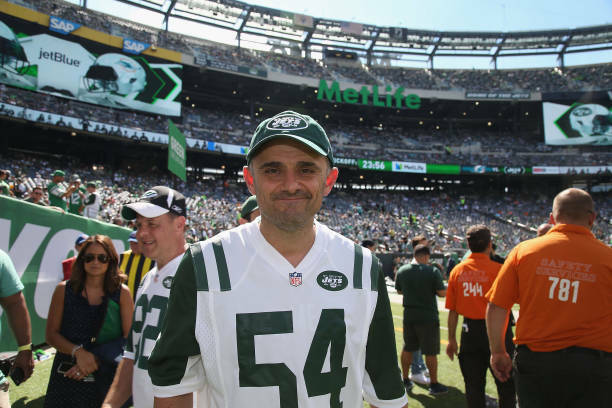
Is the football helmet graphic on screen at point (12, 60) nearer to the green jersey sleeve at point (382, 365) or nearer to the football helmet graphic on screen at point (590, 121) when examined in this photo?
the green jersey sleeve at point (382, 365)

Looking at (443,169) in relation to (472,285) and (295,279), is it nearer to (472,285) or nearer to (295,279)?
(472,285)

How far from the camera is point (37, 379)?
4.59 metres

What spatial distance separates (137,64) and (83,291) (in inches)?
1358

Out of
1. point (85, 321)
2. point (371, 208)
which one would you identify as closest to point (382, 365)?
point (85, 321)

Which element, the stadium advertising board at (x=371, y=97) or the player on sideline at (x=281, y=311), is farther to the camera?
the stadium advertising board at (x=371, y=97)

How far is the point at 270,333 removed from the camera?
137cm

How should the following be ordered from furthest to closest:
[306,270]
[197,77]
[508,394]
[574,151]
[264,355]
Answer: [574,151] < [197,77] < [508,394] < [306,270] < [264,355]

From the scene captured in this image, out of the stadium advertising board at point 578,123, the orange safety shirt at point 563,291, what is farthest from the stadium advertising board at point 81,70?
the stadium advertising board at point 578,123

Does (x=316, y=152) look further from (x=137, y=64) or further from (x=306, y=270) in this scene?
(x=137, y=64)

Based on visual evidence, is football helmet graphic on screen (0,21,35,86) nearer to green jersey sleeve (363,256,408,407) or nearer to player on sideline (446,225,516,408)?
player on sideline (446,225,516,408)

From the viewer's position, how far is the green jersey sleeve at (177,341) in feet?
4.31

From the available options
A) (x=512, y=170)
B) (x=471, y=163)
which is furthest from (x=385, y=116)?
(x=512, y=170)

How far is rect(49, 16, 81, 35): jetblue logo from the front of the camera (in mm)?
28391

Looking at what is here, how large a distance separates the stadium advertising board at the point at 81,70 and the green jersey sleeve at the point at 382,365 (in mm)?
34294
